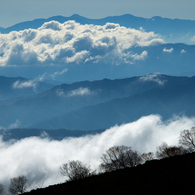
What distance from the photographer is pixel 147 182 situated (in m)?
36.0

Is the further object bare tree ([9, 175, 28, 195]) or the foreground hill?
bare tree ([9, 175, 28, 195])

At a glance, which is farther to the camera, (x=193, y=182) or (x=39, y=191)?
(x=39, y=191)

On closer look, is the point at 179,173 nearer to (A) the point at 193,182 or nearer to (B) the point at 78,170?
(A) the point at 193,182

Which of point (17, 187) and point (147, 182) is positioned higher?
point (17, 187)

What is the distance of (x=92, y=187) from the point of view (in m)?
39.4

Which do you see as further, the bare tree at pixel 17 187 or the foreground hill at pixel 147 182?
the bare tree at pixel 17 187

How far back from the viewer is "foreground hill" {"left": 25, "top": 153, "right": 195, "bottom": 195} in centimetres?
3178

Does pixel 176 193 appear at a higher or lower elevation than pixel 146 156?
Result: lower

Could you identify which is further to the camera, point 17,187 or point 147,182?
point 17,187

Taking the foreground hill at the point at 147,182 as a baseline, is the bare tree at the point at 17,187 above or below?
above

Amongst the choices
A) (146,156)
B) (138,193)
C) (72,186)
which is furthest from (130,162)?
(138,193)

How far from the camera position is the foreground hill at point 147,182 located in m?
31.8

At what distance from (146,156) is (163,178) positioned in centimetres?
4857

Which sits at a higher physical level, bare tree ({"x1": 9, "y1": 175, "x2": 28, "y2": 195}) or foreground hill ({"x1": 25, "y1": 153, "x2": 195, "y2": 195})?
bare tree ({"x1": 9, "y1": 175, "x2": 28, "y2": 195})
